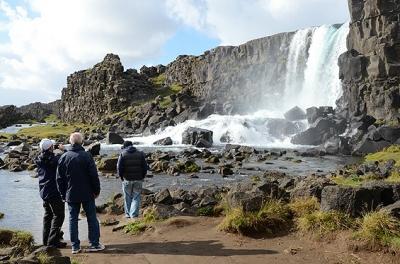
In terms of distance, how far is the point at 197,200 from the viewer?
1864 cm

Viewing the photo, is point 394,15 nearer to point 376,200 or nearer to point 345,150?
point 345,150

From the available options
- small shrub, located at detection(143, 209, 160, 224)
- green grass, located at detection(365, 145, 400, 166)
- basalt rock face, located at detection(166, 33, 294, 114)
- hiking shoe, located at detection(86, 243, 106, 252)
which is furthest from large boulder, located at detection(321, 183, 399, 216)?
basalt rock face, located at detection(166, 33, 294, 114)

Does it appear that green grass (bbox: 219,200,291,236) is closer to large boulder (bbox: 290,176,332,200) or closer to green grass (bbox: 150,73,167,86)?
large boulder (bbox: 290,176,332,200)

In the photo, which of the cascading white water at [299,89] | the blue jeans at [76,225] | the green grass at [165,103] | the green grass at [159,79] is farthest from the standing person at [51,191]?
the green grass at [159,79]

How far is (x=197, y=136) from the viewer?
6550cm

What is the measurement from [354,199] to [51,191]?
7813 millimetres

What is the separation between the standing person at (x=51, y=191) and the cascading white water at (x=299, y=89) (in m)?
52.3

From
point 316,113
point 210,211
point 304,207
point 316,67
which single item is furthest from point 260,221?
point 316,67

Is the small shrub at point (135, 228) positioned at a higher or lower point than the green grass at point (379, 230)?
lower

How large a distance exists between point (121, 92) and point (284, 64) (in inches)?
1856

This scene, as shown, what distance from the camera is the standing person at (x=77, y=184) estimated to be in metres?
12.2

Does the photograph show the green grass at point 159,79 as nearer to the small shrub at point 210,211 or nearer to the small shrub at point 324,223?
the small shrub at point 210,211

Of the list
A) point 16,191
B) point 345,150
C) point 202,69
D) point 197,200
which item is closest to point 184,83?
point 202,69

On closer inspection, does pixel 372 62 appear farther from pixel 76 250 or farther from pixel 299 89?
pixel 76 250
